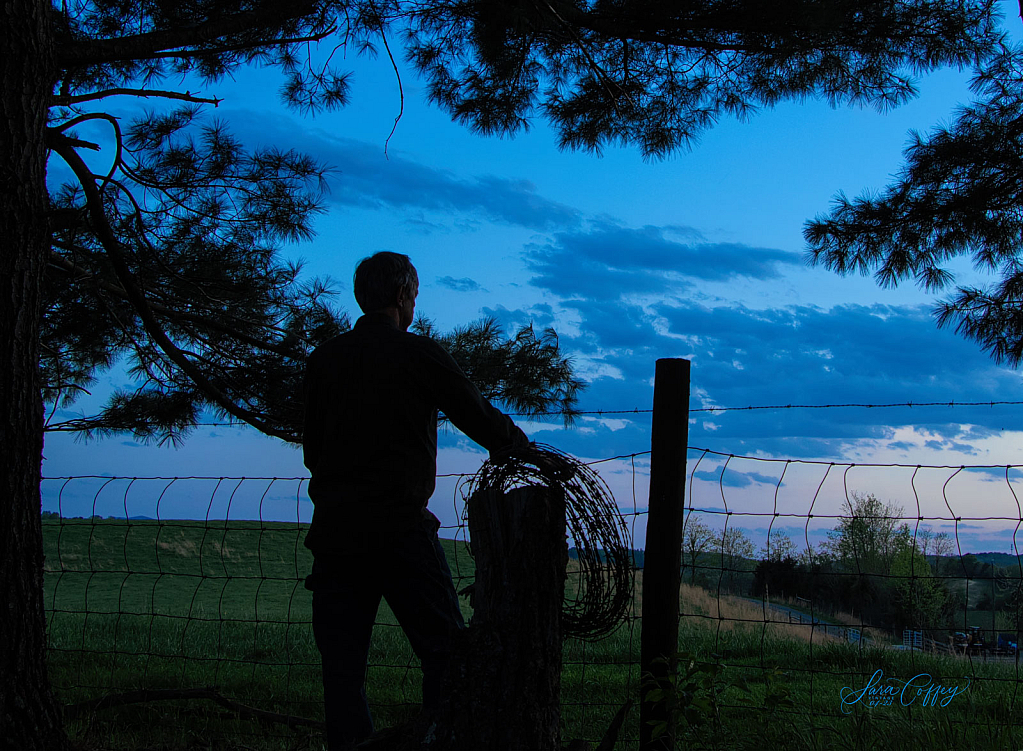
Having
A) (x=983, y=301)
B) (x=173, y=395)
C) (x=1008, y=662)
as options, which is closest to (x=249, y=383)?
(x=173, y=395)

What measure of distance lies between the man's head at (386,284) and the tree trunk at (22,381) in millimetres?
1284

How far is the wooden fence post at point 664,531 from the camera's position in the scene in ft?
8.08

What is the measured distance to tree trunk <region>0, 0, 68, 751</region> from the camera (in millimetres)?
2561

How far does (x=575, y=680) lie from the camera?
4.51 metres

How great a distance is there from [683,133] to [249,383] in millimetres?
3714

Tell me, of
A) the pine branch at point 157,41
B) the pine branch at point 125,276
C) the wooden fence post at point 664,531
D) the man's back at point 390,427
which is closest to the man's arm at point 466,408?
the man's back at point 390,427

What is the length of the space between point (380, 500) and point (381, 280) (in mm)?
650

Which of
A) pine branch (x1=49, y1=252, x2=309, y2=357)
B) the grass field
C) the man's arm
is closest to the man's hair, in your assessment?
the man's arm

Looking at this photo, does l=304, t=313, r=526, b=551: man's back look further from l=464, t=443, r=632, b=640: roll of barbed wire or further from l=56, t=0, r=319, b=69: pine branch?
l=56, t=0, r=319, b=69: pine branch

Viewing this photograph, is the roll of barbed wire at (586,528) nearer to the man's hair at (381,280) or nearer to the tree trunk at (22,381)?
the man's hair at (381,280)

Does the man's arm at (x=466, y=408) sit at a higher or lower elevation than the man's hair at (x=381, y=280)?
lower

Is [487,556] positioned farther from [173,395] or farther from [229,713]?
[173,395]

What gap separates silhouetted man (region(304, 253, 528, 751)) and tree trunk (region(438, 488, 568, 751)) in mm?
189

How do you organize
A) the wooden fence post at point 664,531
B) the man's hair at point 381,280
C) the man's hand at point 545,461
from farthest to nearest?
1. the wooden fence post at point 664,531
2. the man's hair at point 381,280
3. the man's hand at point 545,461
